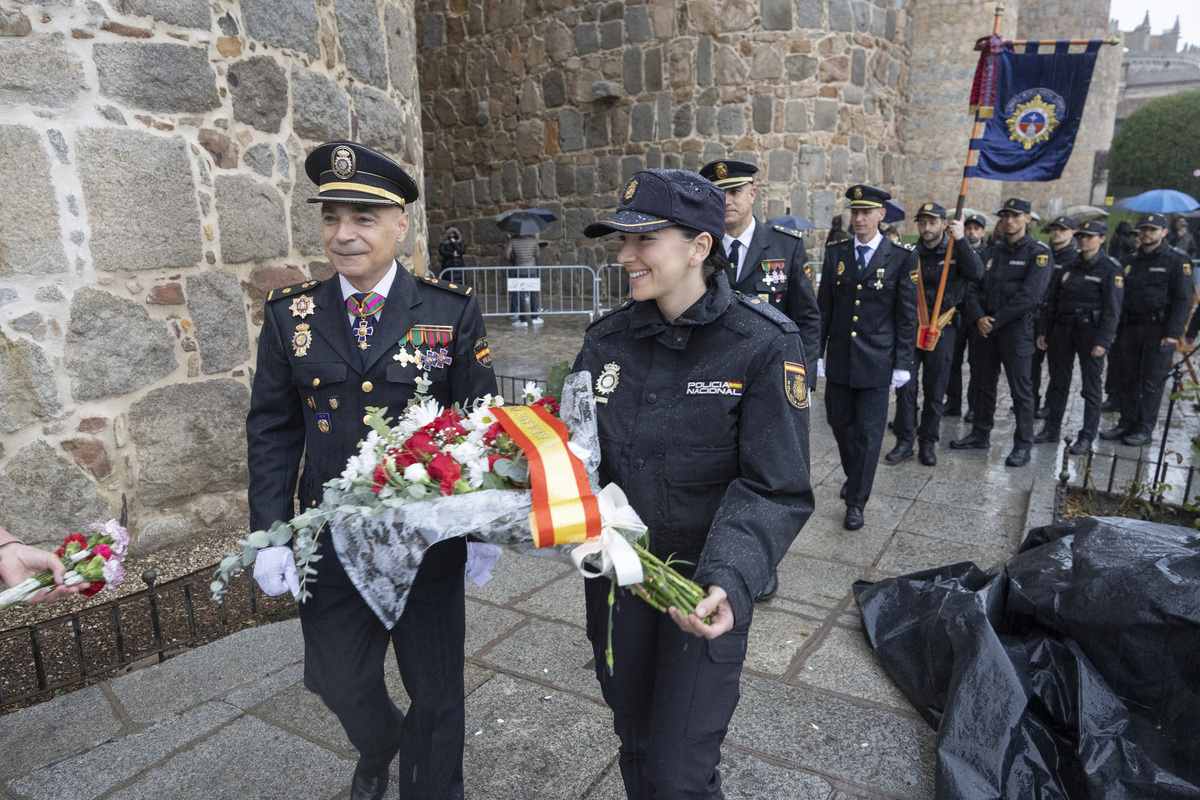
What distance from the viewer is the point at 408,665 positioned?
2512mm

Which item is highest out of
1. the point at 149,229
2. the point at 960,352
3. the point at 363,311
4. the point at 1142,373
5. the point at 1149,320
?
the point at 149,229

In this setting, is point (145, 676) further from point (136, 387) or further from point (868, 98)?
point (868, 98)

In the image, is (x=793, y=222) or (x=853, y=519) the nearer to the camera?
(x=853, y=519)

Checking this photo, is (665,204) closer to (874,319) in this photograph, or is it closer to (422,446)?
(422,446)

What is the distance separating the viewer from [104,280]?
4.13 metres

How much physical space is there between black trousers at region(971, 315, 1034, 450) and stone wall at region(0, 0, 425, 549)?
19.7 ft

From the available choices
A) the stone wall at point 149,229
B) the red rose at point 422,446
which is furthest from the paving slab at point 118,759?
the red rose at point 422,446

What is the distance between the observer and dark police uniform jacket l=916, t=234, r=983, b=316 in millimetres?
7125

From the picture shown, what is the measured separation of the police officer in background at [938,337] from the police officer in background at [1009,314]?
33cm

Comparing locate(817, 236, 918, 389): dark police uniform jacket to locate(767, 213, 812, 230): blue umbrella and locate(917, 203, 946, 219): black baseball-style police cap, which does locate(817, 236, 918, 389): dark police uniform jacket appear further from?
locate(767, 213, 812, 230): blue umbrella

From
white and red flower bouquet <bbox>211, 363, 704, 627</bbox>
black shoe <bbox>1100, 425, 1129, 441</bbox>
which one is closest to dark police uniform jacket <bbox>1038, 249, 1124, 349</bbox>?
black shoe <bbox>1100, 425, 1129, 441</bbox>

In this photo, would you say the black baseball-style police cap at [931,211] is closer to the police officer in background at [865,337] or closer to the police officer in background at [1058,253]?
A: the police officer in background at [1058,253]

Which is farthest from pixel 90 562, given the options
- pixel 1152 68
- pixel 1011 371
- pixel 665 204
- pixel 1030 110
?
pixel 1152 68

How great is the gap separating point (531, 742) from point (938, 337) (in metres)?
5.85
